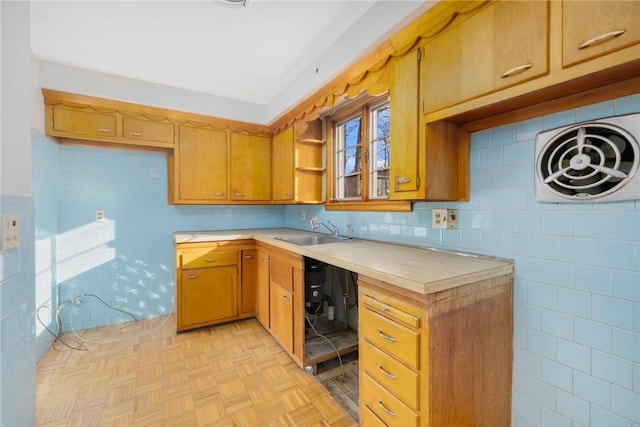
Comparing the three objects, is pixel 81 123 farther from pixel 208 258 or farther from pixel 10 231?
pixel 10 231

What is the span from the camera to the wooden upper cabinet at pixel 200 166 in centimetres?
291

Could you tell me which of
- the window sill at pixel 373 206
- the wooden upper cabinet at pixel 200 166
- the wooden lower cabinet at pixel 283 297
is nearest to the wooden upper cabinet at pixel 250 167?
the wooden upper cabinet at pixel 200 166

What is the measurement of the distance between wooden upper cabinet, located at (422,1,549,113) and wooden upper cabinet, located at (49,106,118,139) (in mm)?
2750

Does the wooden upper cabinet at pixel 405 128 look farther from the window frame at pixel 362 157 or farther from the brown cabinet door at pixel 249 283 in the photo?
the brown cabinet door at pixel 249 283

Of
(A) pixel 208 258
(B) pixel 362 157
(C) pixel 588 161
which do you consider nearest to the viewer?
(C) pixel 588 161

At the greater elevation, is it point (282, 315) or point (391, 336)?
point (391, 336)

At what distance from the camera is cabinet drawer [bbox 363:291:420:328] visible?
1148 millimetres

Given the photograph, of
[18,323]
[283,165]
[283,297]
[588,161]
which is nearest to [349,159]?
[283,165]

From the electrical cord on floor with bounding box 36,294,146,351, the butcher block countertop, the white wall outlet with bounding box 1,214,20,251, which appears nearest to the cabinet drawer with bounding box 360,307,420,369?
the butcher block countertop

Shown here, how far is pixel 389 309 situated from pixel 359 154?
1.59 meters

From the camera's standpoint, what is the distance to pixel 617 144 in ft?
3.52

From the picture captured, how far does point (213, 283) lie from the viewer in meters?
2.77

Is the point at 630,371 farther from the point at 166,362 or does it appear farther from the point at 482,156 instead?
the point at 166,362

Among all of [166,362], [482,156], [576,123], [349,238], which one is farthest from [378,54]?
[166,362]
